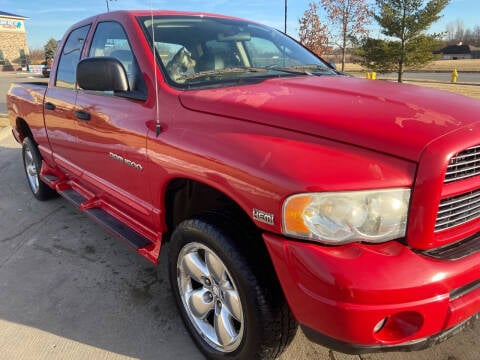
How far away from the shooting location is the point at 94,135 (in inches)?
119

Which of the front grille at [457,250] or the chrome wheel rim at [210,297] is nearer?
the front grille at [457,250]

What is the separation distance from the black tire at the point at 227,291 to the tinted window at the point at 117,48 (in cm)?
102

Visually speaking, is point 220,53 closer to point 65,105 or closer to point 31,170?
point 65,105

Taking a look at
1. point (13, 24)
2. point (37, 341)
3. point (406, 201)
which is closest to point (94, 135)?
point (37, 341)

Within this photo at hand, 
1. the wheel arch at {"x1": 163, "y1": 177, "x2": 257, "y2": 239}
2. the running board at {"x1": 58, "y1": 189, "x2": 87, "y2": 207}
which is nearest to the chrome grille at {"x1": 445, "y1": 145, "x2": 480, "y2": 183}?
the wheel arch at {"x1": 163, "y1": 177, "x2": 257, "y2": 239}

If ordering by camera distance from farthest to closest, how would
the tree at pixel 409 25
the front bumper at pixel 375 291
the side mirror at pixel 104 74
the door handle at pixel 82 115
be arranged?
the tree at pixel 409 25 < the door handle at pixel 82 115 < the side mirror at pixel 104 74 < the front bumper at pixel 375 291

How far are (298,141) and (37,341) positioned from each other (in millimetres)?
1959

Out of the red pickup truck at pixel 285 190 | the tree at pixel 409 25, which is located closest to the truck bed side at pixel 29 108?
the red pickup truck at pixel 285 190

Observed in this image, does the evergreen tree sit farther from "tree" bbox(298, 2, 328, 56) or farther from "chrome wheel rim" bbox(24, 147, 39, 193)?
"chrome wheel rim" bbox(24, 147, 39, 193)

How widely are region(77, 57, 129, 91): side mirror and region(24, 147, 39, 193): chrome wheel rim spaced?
2669 millimetres

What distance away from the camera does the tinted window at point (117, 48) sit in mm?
2645

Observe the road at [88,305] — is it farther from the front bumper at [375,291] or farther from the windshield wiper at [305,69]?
the windshield wiper at [305,69]

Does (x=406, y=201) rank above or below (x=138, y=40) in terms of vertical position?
below

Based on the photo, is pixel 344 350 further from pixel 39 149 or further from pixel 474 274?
pixel 39 149
